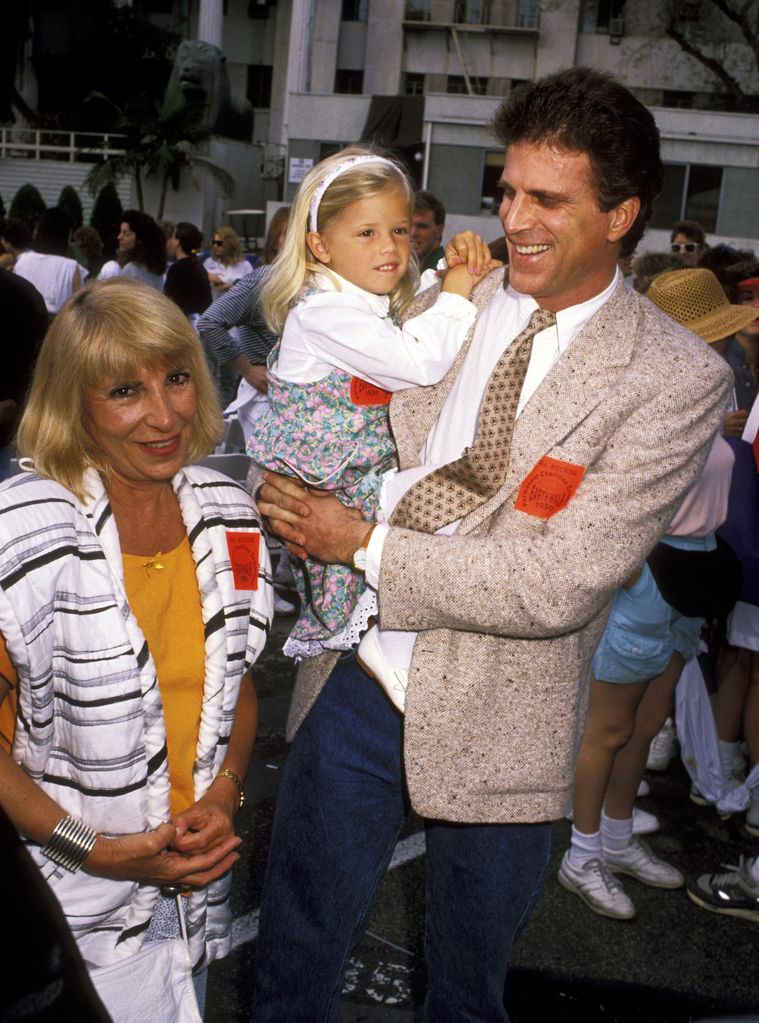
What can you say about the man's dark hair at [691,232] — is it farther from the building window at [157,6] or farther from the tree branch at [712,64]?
the building window at [157,6]

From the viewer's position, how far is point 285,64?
5034cm

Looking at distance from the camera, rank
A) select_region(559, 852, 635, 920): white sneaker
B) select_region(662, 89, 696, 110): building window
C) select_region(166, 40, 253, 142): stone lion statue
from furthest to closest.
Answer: select_region(662, 89, 696, 110): building window, select_region(166, 40, 253, 142): stone lion statue, select_region(559, 852, 635, 920): white sneaker

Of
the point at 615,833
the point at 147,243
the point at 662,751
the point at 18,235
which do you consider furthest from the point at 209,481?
the point at 18,235

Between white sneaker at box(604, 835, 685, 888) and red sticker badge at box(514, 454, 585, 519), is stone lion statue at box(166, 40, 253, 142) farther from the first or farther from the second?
red sticker badge at box(514, 454, 585, 519)

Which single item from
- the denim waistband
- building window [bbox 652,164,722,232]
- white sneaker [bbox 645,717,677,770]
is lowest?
white sneaker [bbox 645,717,677,770]

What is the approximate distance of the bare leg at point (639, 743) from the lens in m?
4.31

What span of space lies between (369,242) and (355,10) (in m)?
45.8

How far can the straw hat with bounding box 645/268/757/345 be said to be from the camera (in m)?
4.35

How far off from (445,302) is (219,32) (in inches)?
1881

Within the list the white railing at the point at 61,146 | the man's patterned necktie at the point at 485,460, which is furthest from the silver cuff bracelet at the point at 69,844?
the white railing at the point at 61,146

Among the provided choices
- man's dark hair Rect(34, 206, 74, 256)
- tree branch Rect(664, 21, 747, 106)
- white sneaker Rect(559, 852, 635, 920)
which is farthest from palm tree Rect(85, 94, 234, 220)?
white sneaker Rect(559, 852, 635, 920)

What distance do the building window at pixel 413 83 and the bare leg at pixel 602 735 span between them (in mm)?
42845

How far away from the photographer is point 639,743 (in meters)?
4.32

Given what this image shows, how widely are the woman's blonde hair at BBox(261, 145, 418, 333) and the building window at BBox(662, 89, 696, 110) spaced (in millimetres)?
43709
